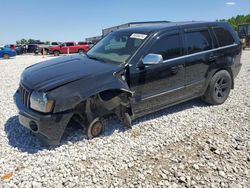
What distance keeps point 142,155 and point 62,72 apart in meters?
1.81

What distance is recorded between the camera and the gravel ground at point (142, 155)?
286cm

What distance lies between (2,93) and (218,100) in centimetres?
595

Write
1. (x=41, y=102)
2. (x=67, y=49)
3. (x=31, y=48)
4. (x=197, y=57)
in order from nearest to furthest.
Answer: (x=41, y=102) → (x=197, y=57) → (x=67, y=49) → (x=31, y=48)

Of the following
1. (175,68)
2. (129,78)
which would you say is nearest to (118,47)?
(129,78)

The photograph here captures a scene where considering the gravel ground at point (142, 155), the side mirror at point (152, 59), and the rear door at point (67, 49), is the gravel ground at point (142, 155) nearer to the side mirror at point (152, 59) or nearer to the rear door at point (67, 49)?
the side mirror at point (152, 59)

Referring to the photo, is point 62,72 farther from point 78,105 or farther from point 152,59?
point 152,59

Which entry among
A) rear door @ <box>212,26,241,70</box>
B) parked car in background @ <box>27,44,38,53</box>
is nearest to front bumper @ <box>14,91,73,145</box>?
rear door @ <box>212,26,241,70</box>

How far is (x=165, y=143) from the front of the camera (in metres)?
3.71

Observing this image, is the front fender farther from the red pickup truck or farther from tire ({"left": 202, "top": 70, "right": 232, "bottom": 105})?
the red pickup truck

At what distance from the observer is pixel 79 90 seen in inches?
133

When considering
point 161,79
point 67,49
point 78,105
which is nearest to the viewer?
point 78,105

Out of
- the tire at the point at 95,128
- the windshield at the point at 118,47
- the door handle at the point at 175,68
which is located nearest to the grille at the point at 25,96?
the tire at the point at 95,128

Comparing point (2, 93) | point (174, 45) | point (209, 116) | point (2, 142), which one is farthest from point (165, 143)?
point (2, 93)

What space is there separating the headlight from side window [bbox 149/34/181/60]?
1.99 m
